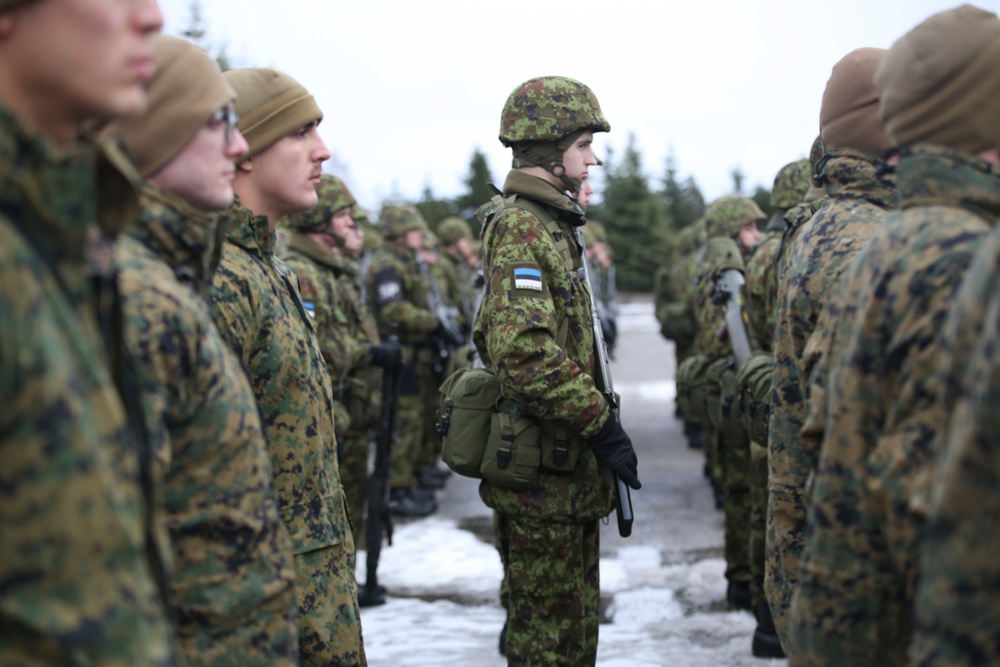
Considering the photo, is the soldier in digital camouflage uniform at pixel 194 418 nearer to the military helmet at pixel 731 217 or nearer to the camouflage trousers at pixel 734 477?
the camouflage trousers at pixel 734 477

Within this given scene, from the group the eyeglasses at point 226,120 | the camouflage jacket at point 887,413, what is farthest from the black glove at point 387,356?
the camouflage jacket at point 887,413

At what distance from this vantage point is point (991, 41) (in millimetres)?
2096

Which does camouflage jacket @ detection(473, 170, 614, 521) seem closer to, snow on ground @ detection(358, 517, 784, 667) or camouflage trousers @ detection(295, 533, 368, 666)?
camouflage trousers @ detection(295, 533, 368, 666)

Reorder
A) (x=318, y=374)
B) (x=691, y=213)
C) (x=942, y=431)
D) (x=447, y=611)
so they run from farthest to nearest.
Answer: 1. (x=691, y=213)
2. (x=447, y=611)
3. (x=318, y=374)
4. (x=942, y=431)

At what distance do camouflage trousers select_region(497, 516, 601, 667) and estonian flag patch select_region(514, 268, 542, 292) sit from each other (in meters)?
0.95

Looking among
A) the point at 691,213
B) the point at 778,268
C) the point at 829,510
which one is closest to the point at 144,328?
the point at 829,510

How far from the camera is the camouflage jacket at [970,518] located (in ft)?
5.03

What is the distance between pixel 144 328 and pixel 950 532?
152 cm

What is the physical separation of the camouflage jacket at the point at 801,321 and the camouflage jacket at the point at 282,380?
1523mm

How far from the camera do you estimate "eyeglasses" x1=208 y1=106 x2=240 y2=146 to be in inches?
94.7

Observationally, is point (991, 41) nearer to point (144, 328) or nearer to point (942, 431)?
point (942, 431)

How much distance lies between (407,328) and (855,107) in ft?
20.1

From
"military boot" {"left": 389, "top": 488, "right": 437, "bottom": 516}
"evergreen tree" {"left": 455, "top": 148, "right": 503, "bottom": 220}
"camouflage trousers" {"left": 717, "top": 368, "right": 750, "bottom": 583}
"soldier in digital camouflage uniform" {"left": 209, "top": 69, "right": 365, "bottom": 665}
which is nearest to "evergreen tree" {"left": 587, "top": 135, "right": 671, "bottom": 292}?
"evergreen tree" {"left": 455, "top": 148, "right": 503, "bottom": 220}

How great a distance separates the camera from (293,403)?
2.98 metres
